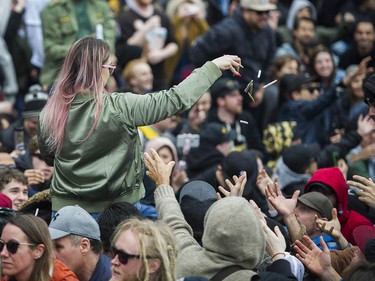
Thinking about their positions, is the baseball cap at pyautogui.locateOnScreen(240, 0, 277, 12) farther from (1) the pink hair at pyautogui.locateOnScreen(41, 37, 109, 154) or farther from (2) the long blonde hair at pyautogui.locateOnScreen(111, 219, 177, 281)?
(2) the long blonde hair at pyautogui.locateOnScreen(111, 219, 177, 281)

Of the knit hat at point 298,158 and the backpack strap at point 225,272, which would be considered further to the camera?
the knit hat at point 298,158

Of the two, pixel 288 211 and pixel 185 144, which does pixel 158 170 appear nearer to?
pixel 288 211

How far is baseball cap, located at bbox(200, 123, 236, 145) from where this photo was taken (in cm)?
1099

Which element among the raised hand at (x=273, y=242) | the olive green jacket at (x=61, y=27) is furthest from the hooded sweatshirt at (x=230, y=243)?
the olive green jacket at (x=61, y=27)

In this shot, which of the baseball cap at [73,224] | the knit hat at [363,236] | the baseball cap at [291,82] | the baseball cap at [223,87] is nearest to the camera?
the knit hat at [363,236]

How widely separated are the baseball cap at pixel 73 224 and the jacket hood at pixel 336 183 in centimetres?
243

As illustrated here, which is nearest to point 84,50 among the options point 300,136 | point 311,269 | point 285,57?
point 311,269

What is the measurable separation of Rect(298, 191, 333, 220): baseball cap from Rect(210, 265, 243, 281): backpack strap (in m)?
2.13

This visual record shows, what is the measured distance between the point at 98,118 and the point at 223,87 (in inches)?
205

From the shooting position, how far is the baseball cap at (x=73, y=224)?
681cm

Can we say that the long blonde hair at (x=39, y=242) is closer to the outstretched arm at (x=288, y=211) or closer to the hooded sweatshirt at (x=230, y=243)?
the hooded sweatshirt at (x=230, y=243)

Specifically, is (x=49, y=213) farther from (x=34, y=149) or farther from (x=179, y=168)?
(x=179, y=168)

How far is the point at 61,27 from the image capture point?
13125 mm

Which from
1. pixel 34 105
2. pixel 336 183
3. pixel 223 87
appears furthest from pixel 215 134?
pixel 336 183
